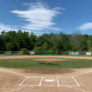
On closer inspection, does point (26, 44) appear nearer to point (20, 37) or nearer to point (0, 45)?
point (20, 37)

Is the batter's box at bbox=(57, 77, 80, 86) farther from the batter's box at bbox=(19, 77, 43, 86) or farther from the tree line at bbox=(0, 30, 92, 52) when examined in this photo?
the tree line at bbox=(0, 30, 92, 52)

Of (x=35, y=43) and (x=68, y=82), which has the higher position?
(x=35, y=43)

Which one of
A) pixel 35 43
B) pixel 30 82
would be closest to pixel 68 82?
pixel 30 82

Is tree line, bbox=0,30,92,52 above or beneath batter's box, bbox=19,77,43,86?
above

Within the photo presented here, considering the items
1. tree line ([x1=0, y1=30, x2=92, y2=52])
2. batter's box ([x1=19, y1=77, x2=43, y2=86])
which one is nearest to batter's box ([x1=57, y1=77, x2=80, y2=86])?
batter's box ([x1=19, y1=77, x2=43, y2=86])

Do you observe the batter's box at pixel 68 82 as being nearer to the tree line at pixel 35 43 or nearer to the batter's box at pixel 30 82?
the batter's box at pixel 30 82

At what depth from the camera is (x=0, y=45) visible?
88062mm

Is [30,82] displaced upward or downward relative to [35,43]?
downward

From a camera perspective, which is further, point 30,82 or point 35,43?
point 35,43

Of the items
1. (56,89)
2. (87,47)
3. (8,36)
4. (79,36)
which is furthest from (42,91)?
(79,36)

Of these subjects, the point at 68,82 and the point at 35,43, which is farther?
the point at 35,43

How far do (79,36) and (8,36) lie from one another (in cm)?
3657

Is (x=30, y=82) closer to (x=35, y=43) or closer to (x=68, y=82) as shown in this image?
(x=68, y=82)

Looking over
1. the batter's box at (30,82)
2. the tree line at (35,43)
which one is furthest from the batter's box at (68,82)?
the tree line at (35,43)
